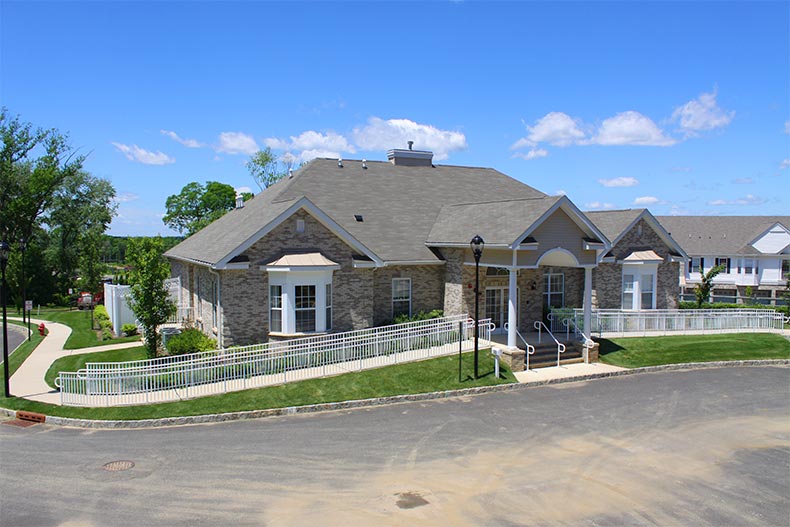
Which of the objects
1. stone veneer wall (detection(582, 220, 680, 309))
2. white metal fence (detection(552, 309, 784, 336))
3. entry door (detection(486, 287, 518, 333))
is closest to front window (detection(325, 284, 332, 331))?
entry door (detection(486, 287, 518, 333))

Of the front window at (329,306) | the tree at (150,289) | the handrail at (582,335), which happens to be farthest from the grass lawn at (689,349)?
the tree at (150,289)

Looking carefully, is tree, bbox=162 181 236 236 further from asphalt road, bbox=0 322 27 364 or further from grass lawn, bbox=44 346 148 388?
grass lawn, bbox=44 346 148 388

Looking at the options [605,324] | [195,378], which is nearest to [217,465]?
[195,378]

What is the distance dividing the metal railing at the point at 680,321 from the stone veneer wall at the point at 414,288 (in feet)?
20.4

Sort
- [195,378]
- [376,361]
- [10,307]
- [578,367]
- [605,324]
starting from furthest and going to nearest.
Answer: [10,307]
[605,324]
[578,367]
[376,361]
[195,378]

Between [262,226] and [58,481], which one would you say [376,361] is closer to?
[262,226]

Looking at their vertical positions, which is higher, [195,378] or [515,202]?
[515,202]

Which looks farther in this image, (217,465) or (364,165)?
(364,165)

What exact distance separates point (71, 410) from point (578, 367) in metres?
17.3

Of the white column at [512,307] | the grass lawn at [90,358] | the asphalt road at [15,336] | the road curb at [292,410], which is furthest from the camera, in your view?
the asphalt road at [15,336]

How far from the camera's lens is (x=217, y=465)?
12.6 metres

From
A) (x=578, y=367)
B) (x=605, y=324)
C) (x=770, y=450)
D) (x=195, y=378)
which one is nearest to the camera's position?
(x=770, y=450)

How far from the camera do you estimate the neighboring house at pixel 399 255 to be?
842 inches

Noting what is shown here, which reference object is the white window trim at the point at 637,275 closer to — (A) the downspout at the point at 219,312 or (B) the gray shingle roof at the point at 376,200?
(B) the gray shingle roof at the point at 376,200
